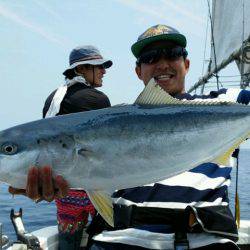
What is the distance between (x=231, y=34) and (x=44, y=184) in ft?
55.1

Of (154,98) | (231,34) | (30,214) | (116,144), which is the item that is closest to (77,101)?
(154,98)

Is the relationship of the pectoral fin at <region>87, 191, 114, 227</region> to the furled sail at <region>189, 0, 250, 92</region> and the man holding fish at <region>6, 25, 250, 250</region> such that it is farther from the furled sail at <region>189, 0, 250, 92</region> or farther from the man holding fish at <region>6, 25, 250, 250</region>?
the furled sail at <region>189, 0, 250, 92</region>

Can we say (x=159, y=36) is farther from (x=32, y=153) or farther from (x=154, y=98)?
(x=32, y=153)

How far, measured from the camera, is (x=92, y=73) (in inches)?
224

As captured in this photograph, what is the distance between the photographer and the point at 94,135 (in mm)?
2934

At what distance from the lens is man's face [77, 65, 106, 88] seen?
5656mm

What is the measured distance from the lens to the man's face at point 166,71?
3945mm

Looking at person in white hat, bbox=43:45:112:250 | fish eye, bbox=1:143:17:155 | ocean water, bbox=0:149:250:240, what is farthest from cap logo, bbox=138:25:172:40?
ocean water, bbox=0:149:250:240

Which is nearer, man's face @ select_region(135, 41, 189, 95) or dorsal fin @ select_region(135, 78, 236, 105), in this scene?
dorsal fin @ select_region(135, 78, 236, 105)

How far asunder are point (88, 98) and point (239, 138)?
85.8 inches

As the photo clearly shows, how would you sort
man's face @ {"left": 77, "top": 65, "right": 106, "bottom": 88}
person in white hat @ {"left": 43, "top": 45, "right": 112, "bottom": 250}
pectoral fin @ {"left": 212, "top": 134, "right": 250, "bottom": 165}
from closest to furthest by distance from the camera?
pectoral fin @ {"left": 212, "top": 134, "right": 250, "bottom": 165}, person in white hat @ {"left": 43, "top": 45, "right": 112, "bottom": 250}, man's face @ {"left": 77, "top": 65, "right": 106, "bottom": 88}

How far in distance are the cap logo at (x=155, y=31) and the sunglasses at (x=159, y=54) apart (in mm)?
138

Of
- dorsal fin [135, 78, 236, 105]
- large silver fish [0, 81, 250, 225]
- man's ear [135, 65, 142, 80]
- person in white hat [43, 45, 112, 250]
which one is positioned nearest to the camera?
large silver fish [0, 81, 250, 225]

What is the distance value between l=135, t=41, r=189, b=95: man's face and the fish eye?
1.51 m
